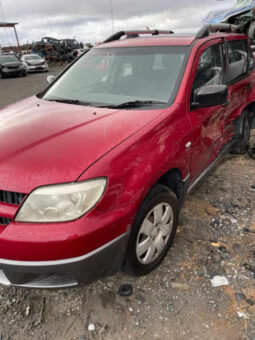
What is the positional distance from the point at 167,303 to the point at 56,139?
137cm

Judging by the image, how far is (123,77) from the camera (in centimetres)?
266

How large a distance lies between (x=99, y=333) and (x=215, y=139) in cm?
206

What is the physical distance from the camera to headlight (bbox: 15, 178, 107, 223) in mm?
1552

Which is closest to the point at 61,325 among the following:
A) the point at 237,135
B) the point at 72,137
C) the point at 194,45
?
the point at 72,137

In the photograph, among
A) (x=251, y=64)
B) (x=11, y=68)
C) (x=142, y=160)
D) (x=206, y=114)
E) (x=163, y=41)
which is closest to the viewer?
(x=142, y=160)

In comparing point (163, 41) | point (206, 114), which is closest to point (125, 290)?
point (206, 114)

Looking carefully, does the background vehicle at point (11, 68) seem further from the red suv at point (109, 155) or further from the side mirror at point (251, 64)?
the side mirror at point (251, 64)

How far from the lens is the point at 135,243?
192cm

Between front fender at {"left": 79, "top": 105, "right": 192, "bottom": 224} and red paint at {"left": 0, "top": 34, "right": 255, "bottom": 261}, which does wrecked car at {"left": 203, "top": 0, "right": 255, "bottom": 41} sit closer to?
red paint at {"left": 0, "top": 34, "right": 255, "bottom": 261}

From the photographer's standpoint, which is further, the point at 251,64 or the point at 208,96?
the point at 251,64

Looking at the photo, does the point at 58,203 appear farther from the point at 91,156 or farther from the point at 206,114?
the point at 206,114

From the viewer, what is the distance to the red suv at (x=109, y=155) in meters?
1.56

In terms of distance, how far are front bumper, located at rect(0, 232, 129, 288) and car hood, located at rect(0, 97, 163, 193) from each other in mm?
431

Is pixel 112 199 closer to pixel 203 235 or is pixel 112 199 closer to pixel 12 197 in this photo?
pixel 12 197
